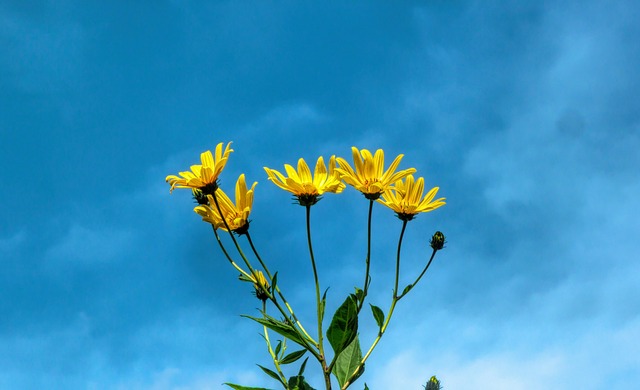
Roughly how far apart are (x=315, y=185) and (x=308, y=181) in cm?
5

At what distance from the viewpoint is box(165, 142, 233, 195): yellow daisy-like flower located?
4406mm

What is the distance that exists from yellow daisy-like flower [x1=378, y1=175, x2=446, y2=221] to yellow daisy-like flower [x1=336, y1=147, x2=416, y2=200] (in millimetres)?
78

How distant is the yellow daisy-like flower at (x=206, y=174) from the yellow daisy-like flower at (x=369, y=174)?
77cm

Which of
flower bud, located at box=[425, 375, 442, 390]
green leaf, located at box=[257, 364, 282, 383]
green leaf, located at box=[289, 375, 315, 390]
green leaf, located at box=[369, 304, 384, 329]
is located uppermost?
flower bud, located at box=[425, 375, 442, 390]

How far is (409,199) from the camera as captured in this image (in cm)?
455

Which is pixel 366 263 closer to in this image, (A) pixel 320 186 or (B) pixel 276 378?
(A) pixel 320 186

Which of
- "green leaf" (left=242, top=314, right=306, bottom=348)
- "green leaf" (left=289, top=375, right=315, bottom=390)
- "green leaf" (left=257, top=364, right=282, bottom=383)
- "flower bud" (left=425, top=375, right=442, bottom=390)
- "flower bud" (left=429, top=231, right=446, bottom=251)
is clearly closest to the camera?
"green leaf" (left=242, top=314, right=306, bottom=348)

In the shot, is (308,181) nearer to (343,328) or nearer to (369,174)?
(369,174)

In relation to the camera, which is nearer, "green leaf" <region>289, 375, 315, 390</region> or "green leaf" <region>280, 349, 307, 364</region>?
"green leaf" <region>289, 375, 315, 390</region>

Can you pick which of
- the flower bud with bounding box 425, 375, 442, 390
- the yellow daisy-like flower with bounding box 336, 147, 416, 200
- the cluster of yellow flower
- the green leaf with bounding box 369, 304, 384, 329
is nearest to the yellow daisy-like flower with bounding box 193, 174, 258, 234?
the cluster of yellow flower

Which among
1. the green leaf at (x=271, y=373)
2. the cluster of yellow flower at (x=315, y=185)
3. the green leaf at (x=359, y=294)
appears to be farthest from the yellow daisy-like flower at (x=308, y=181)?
the green leaf at (x=271, y=373)

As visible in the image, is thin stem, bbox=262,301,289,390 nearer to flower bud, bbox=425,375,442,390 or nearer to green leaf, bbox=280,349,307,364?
green leaf, bbox=280,349,307,364

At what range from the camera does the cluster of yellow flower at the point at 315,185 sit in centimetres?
436

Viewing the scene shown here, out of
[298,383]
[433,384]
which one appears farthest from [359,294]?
[433,384]
